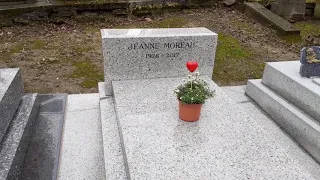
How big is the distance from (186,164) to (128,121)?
0.85 m

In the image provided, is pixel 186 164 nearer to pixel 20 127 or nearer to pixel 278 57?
pixel 20 127

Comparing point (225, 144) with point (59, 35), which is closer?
point (225, 144)

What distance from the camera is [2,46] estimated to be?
6477 mm

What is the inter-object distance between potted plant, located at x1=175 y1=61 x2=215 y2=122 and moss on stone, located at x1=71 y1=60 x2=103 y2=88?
2.50 meters

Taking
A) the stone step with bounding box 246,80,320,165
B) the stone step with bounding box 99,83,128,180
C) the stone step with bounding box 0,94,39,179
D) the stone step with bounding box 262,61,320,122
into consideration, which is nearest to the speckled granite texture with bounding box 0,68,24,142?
the stone step with bounding box 0,94,39,179

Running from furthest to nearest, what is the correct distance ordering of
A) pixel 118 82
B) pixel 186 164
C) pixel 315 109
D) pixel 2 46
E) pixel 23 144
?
1. pixel 2 46
2. pixel 118 82
3. pixel 315 109
4. pixel 23 144
5. pixel 186 164

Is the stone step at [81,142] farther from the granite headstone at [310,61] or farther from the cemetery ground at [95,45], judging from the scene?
the granite headstone at [310,61]

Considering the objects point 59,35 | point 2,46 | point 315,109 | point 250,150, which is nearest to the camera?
point 250,150

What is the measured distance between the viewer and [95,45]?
685 centimetres

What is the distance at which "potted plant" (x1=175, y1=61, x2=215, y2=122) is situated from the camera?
309 centimetres

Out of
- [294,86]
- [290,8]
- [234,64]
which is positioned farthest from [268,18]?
[294,86]

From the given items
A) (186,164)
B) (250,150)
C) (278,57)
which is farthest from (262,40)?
(186,164)

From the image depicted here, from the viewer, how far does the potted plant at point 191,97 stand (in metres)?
3.09

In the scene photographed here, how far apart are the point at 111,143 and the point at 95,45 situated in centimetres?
412
